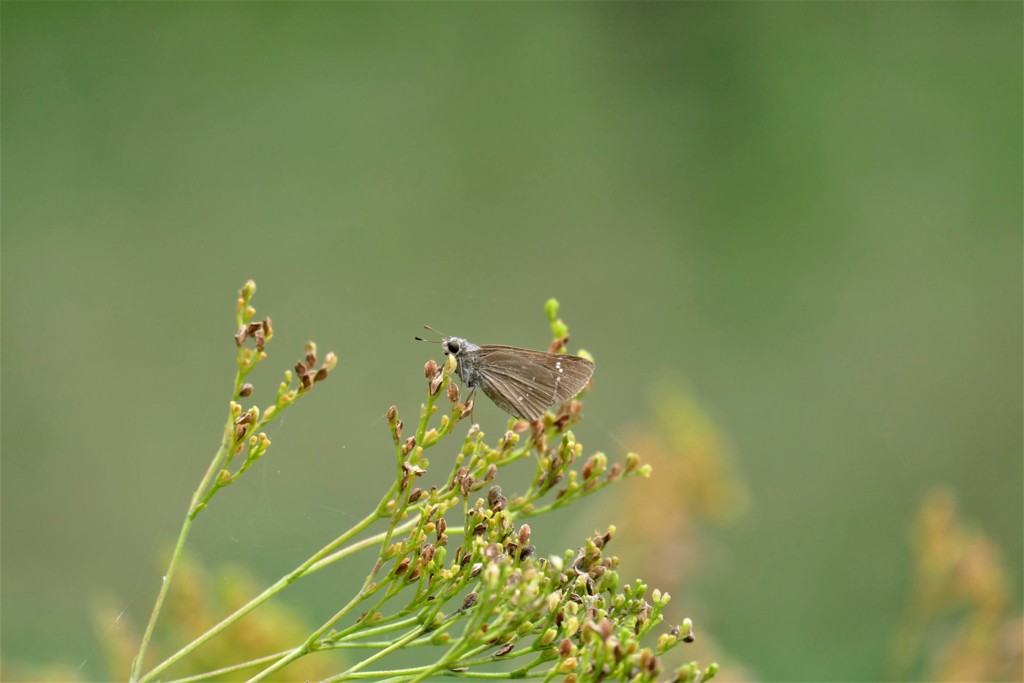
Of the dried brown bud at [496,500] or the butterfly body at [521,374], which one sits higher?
the butterfly body at [521,374]

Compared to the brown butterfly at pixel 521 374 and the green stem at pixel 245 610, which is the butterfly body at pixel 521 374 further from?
the green stem at pixel 245 610

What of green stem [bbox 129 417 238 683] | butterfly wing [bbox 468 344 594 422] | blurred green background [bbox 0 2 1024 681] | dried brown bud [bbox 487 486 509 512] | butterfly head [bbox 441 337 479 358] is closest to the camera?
green stem [bbox 129 417 238 683]

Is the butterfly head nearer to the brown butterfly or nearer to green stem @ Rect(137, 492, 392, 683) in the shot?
the brown butterfly

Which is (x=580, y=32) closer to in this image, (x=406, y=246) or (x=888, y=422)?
(x=406, y=246)

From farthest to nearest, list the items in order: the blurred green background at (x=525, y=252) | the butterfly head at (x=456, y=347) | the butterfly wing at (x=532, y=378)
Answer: the blurred green background at (x=525, y=252), the butterfly head at (x=456, y=347), the butterfly wing at (x=532, y=378)

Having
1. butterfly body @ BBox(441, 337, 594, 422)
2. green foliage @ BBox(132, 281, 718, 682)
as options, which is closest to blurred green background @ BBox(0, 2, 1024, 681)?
butterfly body @ BBox(441, 337, 594, 422)

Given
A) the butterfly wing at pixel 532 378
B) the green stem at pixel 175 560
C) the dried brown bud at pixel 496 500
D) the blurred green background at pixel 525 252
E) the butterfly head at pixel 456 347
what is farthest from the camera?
the blurred green background at pixel 525 252

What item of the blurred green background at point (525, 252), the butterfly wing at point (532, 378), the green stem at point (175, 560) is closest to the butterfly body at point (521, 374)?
the butterfly wing at point (532, 378)

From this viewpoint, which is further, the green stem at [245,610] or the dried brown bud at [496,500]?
the dried brown bud at [496,500]
